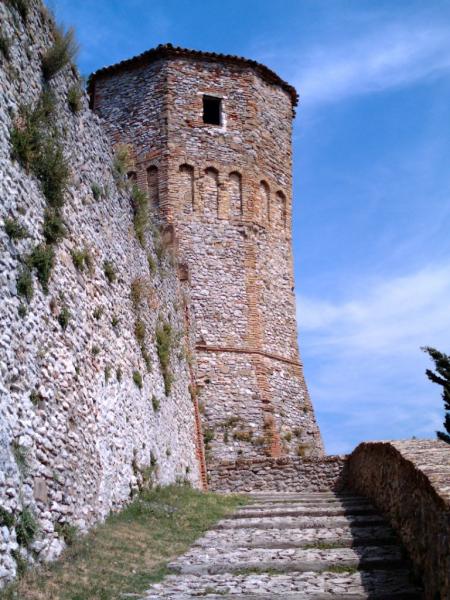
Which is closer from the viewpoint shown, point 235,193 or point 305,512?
point 305,512

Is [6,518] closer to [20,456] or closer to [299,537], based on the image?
[20,456]

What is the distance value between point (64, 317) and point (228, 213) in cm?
1357

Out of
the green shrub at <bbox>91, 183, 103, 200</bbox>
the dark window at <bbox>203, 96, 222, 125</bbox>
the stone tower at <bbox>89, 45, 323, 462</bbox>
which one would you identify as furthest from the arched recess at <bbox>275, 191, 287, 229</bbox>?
the green shrub at <bbox>91, 183, 103, 200</bbox>

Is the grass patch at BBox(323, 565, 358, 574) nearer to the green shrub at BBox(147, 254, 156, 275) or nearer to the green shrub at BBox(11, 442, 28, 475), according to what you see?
the green shrub at BBox(11, 442, 28, 475)

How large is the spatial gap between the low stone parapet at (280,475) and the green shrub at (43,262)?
10.4 metres

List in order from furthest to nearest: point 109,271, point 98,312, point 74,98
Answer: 1. point 109,271
2. point 98,312
3. point 74,98

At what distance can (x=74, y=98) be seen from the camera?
358 inches

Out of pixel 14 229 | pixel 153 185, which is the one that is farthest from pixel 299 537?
pixel 153 185

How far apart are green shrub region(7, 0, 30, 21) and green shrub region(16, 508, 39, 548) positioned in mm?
4988

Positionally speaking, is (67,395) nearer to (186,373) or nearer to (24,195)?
(24,195)

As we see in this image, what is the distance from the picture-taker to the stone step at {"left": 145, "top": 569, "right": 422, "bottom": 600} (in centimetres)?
578

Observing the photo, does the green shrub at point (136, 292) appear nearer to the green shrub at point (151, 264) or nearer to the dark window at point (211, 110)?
the green shrub at point (151, 264)

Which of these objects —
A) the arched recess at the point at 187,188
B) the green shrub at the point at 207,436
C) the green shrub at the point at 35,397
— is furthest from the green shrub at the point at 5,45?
the arched recess at the point at 187,188

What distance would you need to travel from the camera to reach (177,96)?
21484 mm
